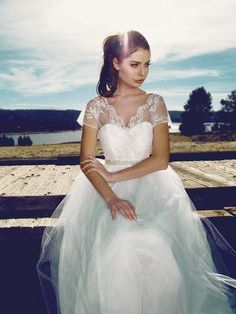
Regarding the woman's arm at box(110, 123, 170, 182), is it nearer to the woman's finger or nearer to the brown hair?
the woman's finger

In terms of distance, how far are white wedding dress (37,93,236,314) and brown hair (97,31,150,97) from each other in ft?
0.46

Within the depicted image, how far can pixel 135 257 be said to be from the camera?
3.01 m

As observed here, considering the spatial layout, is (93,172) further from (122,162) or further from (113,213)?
(113,213)

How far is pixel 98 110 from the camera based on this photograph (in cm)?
404

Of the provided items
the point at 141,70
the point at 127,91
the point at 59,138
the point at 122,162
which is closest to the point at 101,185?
the point at 122,162

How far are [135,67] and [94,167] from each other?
1.02 metres

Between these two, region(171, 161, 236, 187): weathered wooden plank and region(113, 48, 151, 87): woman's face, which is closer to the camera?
region(113, 48, 151, 87): woman's face

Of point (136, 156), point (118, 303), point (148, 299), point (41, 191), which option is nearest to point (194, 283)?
point (148, 299)

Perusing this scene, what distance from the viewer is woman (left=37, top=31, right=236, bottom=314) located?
9.94 ft

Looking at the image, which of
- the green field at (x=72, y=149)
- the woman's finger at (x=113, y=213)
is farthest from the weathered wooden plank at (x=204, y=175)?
the woman's finger at (x=113, y=213)

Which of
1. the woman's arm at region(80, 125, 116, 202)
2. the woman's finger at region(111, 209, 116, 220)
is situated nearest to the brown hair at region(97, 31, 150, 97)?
the woman's arm at region(80, 125, 116, 202)

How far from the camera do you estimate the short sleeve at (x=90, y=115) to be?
402 cm

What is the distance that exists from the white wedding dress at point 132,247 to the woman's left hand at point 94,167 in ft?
0.45

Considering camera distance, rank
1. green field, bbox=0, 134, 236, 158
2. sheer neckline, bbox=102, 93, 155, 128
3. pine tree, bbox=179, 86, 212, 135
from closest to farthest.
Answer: sheer neckline, bbox=102, 93, 155, 128 → green field, bbox=0, 134, 236, 158 → pine tree, bbox=179, 86, 212, 135
